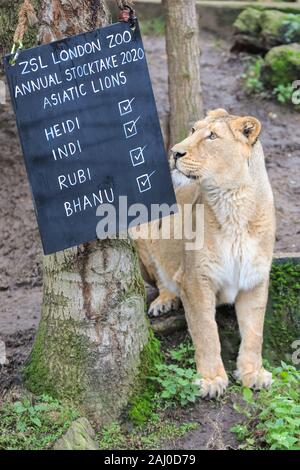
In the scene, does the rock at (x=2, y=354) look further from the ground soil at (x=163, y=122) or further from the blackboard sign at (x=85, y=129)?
the blackboard sign at (x=85, y=129)

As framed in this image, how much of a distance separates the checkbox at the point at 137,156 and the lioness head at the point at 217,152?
0.82 m

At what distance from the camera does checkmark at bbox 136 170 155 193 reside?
508cm

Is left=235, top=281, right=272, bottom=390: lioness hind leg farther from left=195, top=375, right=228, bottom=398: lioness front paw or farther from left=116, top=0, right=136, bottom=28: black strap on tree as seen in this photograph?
left=116, top=0, right=136, bottom=28: black strap on tree

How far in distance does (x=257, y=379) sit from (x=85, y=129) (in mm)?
2201

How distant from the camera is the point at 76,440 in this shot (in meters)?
4.92

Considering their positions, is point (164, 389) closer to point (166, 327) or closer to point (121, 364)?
point (121, 364)

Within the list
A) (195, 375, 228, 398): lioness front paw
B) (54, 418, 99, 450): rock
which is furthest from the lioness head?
(54, 418, 99, 450): rock

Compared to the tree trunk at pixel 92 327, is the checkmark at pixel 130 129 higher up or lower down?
higher up

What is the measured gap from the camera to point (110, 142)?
4.97 meters

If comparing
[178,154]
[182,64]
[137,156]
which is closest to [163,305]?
[178,154]

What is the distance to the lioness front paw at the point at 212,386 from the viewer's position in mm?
5742

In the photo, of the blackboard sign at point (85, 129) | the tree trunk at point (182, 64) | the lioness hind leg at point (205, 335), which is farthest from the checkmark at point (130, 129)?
the tree trunk at point (182, 64)
